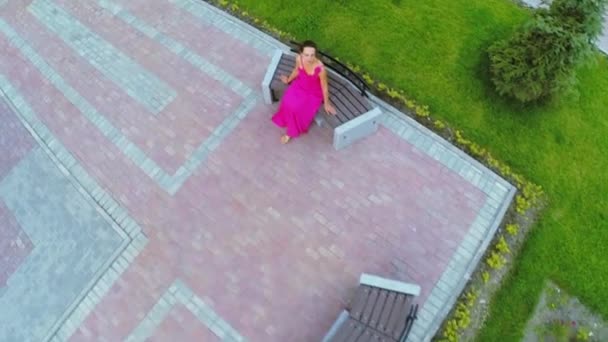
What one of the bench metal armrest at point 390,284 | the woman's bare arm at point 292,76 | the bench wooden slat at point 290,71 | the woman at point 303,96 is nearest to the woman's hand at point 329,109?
the woman at point 303,96

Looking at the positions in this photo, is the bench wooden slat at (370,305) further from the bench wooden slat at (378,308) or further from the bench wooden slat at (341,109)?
the bench wooden slat at (341,109)

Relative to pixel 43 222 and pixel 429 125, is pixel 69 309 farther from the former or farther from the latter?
pixel 429 125

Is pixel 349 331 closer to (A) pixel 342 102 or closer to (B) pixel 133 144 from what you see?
Answer: (A) pixel 342 102

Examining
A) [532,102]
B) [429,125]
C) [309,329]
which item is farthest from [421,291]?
[532,102]

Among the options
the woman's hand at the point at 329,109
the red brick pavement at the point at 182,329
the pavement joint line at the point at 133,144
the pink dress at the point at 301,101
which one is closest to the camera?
the red brick pavement at the point at 182,329

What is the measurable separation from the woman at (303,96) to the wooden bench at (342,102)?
152mm

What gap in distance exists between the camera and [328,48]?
786 centimetres

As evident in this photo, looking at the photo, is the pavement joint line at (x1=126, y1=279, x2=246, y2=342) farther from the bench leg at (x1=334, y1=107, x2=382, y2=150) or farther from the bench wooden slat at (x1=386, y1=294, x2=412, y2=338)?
the bench leg at (x1=334, y1=107, x2=382, y2=150)

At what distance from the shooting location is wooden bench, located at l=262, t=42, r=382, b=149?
21.8 ft

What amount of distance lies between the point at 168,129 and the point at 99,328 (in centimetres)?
308

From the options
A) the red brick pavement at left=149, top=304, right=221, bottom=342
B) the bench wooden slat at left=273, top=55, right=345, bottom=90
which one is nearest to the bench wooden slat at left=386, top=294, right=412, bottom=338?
the red brick pavement at left=149, top=304, right=221, bottom=342

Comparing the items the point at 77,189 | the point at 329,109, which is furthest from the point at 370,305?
A: the point at 77,189

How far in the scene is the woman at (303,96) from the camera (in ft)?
20.3

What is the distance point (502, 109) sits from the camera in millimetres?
7188
